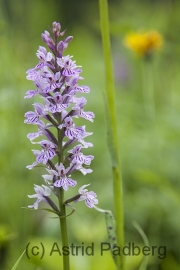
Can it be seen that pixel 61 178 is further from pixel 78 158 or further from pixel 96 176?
pixel 96 176

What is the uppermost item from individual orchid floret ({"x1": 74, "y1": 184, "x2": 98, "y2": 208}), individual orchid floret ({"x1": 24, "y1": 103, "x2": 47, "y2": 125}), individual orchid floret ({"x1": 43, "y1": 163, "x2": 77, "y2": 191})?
individual orchid floret ({"x1": 24, "y1": 103, "x2": 47, "y2": 125})

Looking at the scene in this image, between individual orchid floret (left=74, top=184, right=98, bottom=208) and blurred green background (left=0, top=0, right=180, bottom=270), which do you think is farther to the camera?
blurred green background (left=0, top=0, right=180, bottom=270)

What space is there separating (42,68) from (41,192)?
23cm

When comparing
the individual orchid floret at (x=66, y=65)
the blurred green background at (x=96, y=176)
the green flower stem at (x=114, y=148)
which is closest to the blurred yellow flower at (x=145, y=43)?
the blurred green background at (x=96, y=176)

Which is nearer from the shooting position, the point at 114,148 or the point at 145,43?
the point at 114,148

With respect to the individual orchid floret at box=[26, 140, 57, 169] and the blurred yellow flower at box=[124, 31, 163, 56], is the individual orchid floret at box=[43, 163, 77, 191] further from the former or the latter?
the blurred yellow flower at box=[124, 31, 163, 56]

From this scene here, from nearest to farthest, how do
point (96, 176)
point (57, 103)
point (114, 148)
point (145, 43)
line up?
point (57, 103) < point (114, 148) < point (145, 43) < point (96, 176)

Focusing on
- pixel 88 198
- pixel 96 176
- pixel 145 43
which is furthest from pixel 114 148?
pixel 96 176

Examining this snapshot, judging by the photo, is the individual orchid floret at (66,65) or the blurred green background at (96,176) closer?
the individual orchid floret at (66,65)

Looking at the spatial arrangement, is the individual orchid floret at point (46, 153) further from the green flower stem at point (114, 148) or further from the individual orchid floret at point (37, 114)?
the green flower stem at point (114, 148)

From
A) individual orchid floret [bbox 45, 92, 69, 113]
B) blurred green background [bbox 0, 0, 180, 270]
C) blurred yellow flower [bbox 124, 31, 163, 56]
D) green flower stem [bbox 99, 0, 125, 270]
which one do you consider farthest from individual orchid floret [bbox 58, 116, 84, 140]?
blurred yellow flower [bbox 124, 31, 163, 56]

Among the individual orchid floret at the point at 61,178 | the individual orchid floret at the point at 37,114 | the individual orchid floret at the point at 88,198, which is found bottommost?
the individual orchid floret at the point at 88,198

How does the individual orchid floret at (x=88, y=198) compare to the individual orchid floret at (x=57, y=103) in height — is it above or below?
below

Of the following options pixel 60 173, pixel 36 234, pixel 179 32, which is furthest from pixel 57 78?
pixel 179 32
